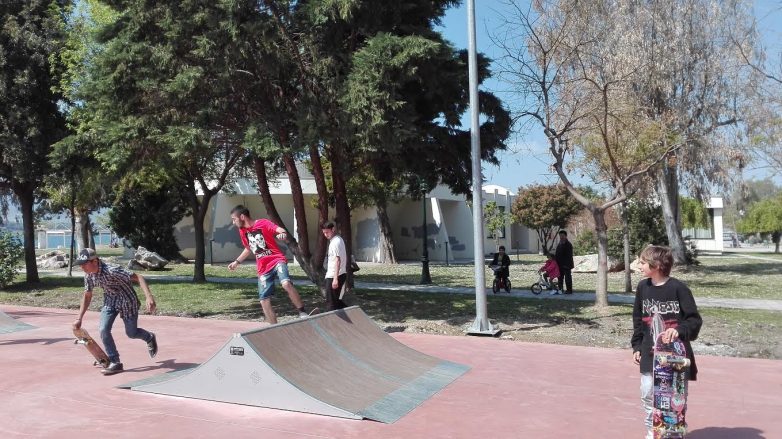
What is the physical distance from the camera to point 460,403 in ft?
23.9

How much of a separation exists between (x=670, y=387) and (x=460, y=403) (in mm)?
2692

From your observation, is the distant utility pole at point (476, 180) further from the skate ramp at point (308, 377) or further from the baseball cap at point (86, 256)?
the baseball cap at point (86, 256)

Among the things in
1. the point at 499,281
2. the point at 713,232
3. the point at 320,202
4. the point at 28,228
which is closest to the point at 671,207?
the point at 499,281

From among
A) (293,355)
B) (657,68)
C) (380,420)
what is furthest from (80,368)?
(657,68)

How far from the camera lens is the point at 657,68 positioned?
882 inches

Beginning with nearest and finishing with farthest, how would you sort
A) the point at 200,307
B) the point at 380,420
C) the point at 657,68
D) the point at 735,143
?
the point at 380,420 → the point at 200,307 → the point at 657,68 → the point at 735,143

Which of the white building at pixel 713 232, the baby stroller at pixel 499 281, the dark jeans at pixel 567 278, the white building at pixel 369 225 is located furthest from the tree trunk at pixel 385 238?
the white building at pixel 713 232

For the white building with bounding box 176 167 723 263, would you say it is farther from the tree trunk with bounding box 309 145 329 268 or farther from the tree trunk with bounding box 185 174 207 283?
the tree trunk with bounding box 309 145 329 268

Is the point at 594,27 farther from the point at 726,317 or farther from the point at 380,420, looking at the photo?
the point at 380,420

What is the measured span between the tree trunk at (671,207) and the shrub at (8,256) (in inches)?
976

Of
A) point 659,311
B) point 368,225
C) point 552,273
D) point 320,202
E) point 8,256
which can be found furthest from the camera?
point 368,225

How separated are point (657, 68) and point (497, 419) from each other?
750 inches

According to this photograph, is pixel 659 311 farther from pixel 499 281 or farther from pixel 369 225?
pixel 369 225

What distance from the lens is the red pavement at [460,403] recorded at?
20.4 feet
